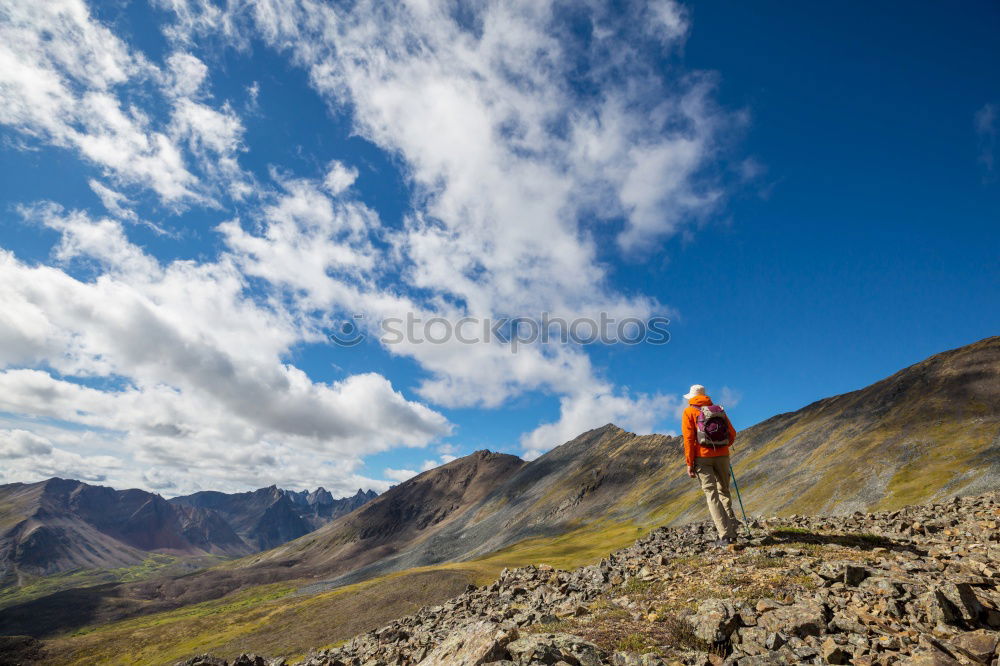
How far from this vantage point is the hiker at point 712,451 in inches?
619

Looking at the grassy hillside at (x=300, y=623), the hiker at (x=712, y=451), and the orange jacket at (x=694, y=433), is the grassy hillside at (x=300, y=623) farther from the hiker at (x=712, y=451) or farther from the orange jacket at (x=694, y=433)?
the orange jacket at (x=694, y=433)

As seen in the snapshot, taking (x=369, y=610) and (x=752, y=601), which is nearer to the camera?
(x=752, y=601)

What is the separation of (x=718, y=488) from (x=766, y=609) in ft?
20.4

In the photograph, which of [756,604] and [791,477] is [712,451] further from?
[791,477]

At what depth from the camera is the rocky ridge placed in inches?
334

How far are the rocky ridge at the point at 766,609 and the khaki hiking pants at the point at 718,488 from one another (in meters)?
0.76

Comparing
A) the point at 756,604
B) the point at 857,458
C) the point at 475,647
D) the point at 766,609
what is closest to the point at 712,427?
the point at 756,604

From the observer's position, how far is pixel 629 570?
16.2 m

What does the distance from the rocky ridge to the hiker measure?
101cm

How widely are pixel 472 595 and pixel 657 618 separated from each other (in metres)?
12.7

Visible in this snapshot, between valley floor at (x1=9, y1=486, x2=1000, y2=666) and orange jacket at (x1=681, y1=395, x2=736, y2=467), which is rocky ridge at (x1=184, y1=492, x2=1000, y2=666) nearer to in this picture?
valley floor at (x1=9, y1=486, x2=1000, y2=666)

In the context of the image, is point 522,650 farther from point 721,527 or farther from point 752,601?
point 721,527

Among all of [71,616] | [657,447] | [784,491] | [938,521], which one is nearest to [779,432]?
[784,491]

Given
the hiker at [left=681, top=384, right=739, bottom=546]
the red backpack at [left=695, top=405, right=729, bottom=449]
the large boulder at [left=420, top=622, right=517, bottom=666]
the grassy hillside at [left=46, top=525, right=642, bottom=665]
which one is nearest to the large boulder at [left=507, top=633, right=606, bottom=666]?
the large boulder at [left=420, top=622, right=517, bottom=666]
